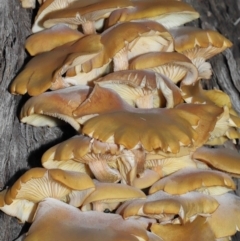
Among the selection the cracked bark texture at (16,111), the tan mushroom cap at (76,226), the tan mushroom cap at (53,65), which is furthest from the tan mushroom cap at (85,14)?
the tan mushroom cap at (76,226)

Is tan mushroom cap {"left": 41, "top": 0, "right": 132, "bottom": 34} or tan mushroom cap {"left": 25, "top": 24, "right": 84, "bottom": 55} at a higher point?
tan mushroom cap {"left": 41, "top": 0, "right": 132, "bottom": 34}

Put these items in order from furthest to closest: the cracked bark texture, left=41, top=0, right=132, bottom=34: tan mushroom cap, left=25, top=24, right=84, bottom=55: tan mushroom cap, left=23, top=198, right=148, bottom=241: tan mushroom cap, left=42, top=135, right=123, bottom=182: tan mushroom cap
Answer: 1. the cracked bark texture
2. left=25, top=24, right=84, bottom=55: tan mushroom cap
3. left=41, top=0, right=132, bottom=34: tan mushroom cap
4. left=42, top=135, right=123, bottom=182: tan mushroom cap
5. left=23, top=198, right=148, bottom=241: tan mushroom cap

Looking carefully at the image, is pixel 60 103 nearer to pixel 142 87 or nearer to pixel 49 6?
pixel 142 87

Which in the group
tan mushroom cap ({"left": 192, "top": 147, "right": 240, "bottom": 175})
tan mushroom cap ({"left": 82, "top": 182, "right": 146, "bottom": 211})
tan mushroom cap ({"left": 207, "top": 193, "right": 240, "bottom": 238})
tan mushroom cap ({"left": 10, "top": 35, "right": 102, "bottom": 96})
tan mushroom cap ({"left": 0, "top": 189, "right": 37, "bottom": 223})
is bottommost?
tan mushroom cap ({"left": 207, "top": 193, "right": 240, "bottom": 238})

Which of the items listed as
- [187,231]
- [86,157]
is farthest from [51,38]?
[187,231]

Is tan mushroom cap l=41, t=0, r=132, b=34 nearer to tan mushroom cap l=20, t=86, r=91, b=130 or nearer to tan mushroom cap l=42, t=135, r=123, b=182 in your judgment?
tan mushroom cap l=20, t=86, r=91, b=130

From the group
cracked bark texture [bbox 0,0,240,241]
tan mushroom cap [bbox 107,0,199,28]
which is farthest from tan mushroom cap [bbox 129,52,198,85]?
cracked bark texture [bbox 0,0,240,241]

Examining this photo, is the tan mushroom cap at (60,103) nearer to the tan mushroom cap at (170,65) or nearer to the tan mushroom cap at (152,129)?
the tan mushroom cap at (152,129)
